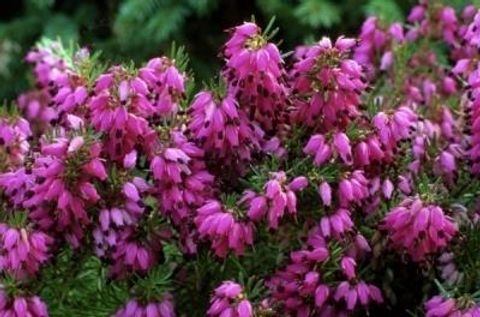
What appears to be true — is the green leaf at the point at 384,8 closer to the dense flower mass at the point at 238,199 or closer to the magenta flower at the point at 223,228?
the dense flower mass at the point at 238,199

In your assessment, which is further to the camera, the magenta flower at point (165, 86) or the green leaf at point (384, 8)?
the green leaf at point (384, 8)

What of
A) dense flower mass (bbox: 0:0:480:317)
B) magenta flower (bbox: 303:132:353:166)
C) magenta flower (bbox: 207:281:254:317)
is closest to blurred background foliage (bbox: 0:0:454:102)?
dense flower mass (bbox: 0:0:480:317)

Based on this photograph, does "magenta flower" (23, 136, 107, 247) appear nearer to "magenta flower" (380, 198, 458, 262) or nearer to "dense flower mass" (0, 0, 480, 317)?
"dense flower mass" (0, 0, 480, 317)

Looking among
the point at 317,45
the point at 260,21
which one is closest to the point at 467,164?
the point at 317,45

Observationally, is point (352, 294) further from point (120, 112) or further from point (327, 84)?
point (120, 112)

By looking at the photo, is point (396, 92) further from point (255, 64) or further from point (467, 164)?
point (255, 64)

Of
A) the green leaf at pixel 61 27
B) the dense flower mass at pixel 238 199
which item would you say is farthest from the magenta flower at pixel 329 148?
the green leaf at pixel 61 27

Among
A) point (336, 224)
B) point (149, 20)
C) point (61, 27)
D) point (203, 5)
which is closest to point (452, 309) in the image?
point (336, 224)
